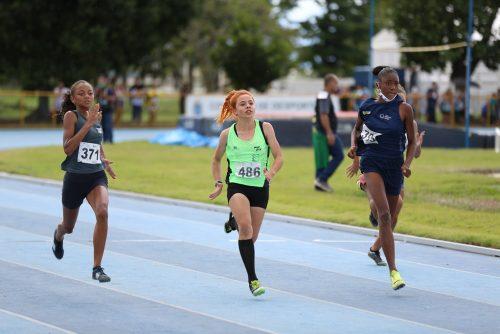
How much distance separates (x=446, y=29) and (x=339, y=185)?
17476mm

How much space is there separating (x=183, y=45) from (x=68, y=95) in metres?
64.3

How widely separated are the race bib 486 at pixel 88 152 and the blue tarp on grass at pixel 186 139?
21069 mm

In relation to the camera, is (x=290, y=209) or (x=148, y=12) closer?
(x=290, y=209)

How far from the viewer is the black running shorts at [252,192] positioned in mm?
9195

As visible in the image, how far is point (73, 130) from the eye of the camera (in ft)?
31.6

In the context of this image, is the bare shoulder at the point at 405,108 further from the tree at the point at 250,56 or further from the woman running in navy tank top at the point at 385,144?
the tree at the point at 250,56

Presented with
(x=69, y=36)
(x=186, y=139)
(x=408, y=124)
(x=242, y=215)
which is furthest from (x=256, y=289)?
(x=69, y=36)

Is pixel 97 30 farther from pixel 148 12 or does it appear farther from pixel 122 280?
pixel 122 280

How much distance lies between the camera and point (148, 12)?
4450 cm

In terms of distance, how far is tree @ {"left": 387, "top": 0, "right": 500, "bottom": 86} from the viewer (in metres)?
32.7

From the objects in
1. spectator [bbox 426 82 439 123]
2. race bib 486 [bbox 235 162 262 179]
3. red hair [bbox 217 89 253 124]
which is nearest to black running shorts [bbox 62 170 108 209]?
red hair [bbox 217 89 253 124]

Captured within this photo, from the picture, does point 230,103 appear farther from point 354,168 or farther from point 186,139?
point 186,139

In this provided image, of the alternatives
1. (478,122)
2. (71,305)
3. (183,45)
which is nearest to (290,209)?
(71,305)

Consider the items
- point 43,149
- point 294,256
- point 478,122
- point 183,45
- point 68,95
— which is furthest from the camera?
point 183,45
